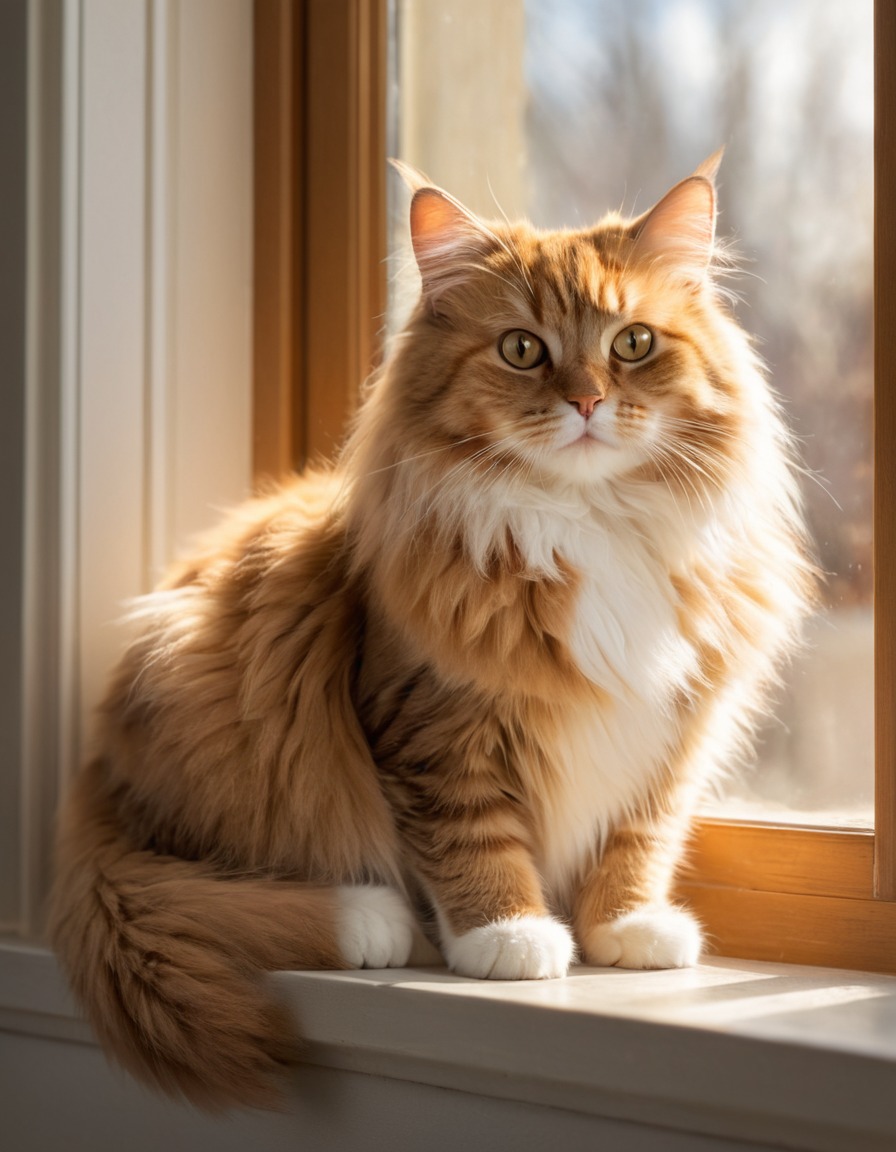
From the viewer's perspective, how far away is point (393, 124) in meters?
1.83

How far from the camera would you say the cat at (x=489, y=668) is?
129 cm

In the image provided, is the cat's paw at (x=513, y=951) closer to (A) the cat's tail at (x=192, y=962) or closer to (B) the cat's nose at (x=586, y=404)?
(A) the cat's tail at (x=192, y=962)

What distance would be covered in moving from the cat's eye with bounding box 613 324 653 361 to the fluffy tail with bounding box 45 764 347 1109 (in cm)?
71

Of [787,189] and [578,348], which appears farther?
[787,189]

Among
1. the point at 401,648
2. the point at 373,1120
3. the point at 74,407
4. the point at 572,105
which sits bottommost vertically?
the point at 373,1120

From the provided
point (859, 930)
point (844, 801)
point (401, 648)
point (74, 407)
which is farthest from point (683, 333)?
point (74, 407)

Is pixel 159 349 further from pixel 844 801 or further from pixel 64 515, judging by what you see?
pixel 844 801

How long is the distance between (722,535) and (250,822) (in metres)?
0.66

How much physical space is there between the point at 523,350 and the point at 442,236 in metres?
0.18

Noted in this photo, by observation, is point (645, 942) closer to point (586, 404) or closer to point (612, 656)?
point (612, 656)

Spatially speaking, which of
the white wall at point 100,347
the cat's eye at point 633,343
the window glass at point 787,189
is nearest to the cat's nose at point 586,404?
the cat's eye at point 633,343

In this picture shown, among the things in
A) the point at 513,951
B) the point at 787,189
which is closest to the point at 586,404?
the point at 787,189

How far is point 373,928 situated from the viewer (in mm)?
1298

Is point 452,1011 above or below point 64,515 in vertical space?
below
